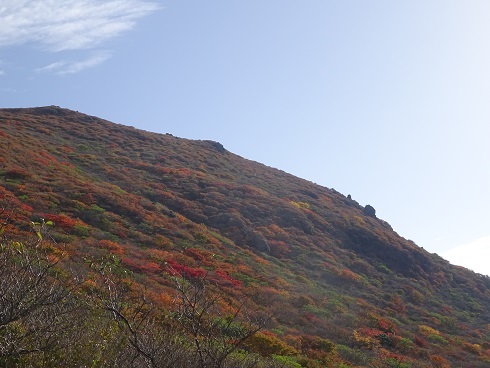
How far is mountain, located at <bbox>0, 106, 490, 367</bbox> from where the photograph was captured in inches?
774

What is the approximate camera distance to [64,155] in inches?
1554

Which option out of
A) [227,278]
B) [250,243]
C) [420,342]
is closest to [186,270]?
[227,278]

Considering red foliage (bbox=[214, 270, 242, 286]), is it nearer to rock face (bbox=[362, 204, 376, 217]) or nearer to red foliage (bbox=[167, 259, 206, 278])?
red foliage (bbox=[167, 259, 206, 278])

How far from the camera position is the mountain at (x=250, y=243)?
1967 cm

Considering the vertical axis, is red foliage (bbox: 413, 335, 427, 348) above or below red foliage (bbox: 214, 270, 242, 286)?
below

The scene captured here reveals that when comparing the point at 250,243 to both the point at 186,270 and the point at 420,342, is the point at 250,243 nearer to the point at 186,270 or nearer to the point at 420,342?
the point at 186,270

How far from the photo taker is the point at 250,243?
33.0m

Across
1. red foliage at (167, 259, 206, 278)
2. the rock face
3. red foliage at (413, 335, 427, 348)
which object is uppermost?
the rock face

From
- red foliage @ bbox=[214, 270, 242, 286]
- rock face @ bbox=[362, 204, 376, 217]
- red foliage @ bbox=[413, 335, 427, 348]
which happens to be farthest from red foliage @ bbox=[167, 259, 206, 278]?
rock face @ bbox=[362, 204, 376, 217]

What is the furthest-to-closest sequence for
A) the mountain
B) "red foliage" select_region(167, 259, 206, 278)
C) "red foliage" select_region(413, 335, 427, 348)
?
"red foliage" select_region(413, 335, 427, 348)
"red foliage" select_region(167, 259, 206, 278)
the mountain

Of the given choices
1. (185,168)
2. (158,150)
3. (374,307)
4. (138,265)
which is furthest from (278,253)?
A: (158,150)

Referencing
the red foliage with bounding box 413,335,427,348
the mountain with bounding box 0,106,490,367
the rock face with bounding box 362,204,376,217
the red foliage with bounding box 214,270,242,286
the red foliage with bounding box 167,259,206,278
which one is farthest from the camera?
the rock face with bounding box 362,204,376,217

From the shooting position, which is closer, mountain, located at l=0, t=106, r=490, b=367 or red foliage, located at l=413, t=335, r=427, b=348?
mountain, located at l=0, t=106, r=490, b=367

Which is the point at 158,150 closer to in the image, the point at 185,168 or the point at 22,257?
the point at 185,168
